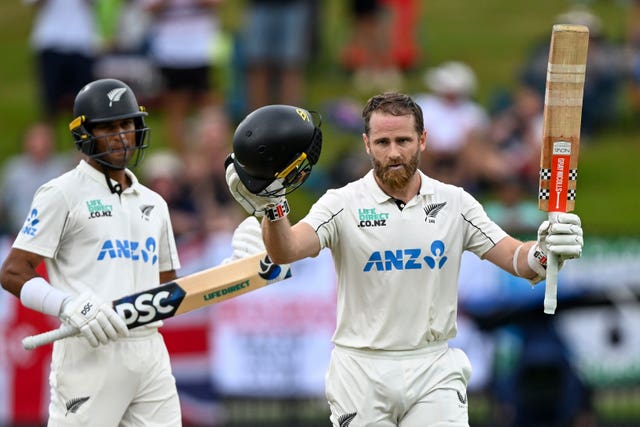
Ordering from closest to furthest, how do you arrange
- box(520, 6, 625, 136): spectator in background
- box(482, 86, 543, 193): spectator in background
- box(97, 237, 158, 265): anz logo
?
box(97, 237, 158, 265): anz logo → box(482, 86, 543, 193): spectator in background → box(520, 6, 625, 136): spectator in background

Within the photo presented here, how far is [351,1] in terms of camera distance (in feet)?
54.3

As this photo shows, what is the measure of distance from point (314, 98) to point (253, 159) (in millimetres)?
10602

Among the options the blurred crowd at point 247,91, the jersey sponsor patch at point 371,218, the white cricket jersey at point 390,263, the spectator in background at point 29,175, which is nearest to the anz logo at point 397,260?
the white cricket jersey at point 390,263

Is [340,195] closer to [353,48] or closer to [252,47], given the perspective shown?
[252,47]

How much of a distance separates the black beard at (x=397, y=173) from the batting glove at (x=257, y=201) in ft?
2.08

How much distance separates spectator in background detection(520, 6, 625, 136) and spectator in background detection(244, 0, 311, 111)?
2772 millimetres

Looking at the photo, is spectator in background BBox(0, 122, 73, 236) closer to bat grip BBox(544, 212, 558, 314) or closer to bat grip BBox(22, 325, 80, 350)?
bat grip BBox(22, 325, 80, 350)

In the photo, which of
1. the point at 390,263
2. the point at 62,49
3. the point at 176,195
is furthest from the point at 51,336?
the point at 62,49

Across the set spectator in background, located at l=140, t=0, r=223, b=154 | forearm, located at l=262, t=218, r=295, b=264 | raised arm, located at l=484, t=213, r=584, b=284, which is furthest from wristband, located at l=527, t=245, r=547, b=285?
spectator in background, located at l=140, t=0, r=223, b=154

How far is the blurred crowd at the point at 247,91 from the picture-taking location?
1257 cm

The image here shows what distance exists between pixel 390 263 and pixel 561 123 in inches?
42.0

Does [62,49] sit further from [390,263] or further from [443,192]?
[390,263]

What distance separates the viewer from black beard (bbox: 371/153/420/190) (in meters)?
6.34

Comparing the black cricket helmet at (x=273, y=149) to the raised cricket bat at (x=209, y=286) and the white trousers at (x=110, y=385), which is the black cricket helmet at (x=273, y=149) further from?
the white trousers at (x=110, y=385)
